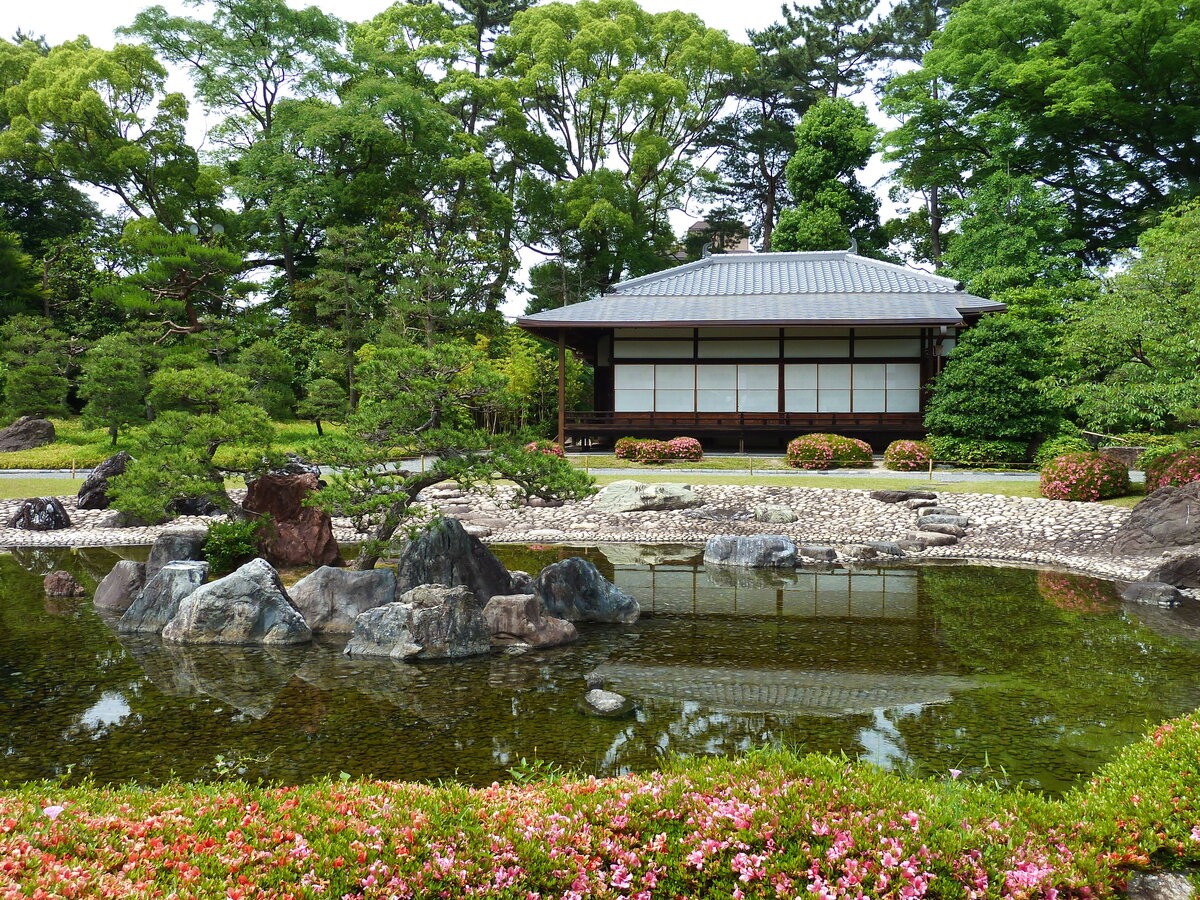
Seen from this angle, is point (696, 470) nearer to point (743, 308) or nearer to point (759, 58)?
point (743, 308)

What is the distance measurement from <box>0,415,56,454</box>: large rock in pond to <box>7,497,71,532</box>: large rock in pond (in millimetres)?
8443

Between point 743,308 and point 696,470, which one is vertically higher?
point 743,308

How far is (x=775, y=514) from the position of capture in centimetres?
1452

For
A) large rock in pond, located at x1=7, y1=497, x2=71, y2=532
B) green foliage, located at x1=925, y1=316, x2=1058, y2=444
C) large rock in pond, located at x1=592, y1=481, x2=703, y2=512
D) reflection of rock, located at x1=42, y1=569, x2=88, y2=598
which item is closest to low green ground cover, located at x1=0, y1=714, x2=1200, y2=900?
reflection of rock, located at x1=42, y1=569, x2=88, y2=598

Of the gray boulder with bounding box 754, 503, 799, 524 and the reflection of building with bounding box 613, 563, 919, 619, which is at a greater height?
the gray boulder with bounding box 754, 503, 799, 524

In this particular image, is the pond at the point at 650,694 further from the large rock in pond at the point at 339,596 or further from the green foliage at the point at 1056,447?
the green foliage at the point at 1056,447

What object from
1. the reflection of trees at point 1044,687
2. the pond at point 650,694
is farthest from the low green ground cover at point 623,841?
the reflection of trees at point 1044,687

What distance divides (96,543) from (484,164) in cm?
2011

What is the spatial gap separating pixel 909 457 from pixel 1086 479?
4.98 meters

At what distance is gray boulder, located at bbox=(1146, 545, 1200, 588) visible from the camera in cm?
995

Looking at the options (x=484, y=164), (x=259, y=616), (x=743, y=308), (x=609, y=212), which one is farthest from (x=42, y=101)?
(x=259, y=616)

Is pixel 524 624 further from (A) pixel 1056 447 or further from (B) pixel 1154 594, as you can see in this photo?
(A) pixel 1056 447

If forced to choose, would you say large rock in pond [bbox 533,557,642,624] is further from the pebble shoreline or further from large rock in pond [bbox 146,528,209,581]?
large rock in pond [bbox 146,528,209,581]

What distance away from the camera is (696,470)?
1919 cm
